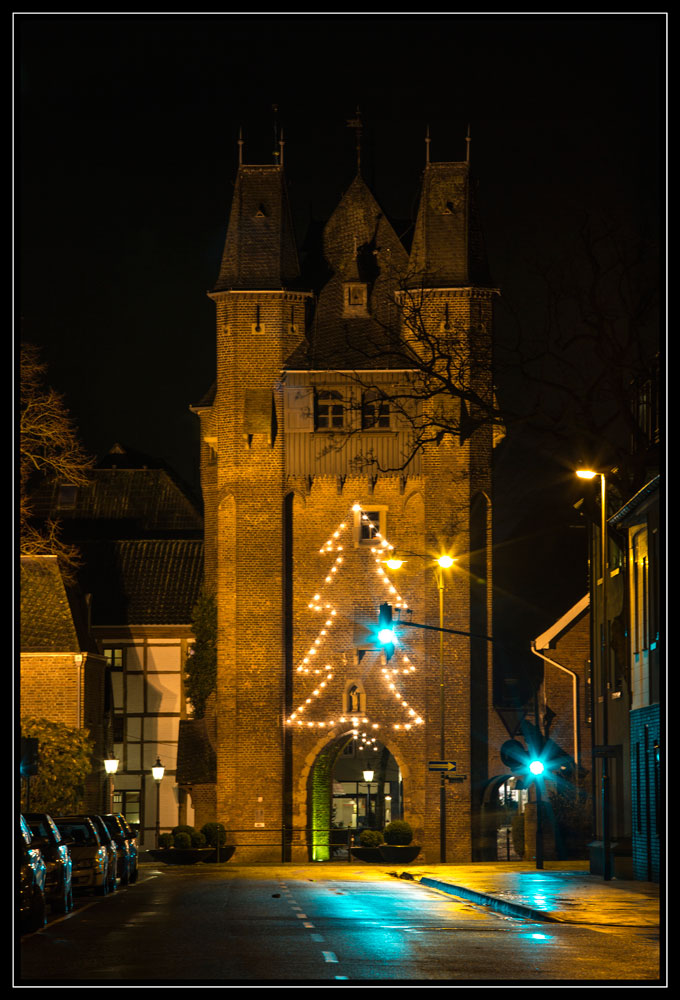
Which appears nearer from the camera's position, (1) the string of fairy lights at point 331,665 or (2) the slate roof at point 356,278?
(1) the string of fairy lights at point 331,665

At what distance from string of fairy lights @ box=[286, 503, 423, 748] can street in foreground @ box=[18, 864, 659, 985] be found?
103 feet

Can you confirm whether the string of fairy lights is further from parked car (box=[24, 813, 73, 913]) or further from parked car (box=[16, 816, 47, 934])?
parked car (box=[16, 816, 47, 934])

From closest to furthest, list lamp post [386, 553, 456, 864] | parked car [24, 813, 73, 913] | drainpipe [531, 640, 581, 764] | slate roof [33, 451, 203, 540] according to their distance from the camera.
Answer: parked car [24, 813, 73, 913]
drainpipe [531, 640, 581, 764]
lamp post [386, 553, 456, 864]
slate roof [33, 451, 203, 540]

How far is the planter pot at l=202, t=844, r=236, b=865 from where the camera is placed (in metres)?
61.3

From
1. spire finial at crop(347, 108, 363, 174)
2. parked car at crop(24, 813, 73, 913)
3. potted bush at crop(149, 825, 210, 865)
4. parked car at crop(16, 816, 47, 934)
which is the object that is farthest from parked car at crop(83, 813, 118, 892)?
spire finial at crop(347, 108, 363, 174)

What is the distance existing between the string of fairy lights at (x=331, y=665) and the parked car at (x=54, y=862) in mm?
36087

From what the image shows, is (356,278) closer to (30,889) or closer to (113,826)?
(113,826)

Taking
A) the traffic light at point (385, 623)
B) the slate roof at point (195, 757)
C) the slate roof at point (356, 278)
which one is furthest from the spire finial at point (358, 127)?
the traffic light at point (385, 623)

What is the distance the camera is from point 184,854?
6088cm

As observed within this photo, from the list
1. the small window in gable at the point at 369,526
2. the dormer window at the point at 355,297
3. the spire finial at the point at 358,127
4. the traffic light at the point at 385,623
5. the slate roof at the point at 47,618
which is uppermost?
the spire finial at the point at 358,127

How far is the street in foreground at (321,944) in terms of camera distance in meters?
15.9

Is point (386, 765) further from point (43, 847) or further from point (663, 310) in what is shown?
point (663, 310)

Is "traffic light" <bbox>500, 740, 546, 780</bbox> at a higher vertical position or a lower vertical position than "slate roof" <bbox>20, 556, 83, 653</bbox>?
lower

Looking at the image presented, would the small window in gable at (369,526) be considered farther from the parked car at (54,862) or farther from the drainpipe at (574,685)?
the parked car at (54,862)
